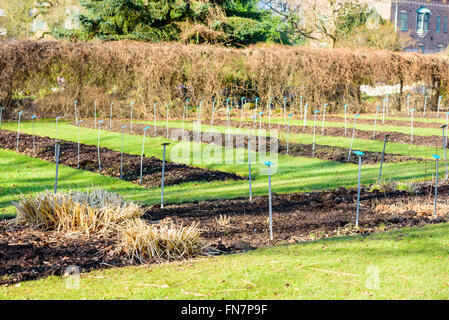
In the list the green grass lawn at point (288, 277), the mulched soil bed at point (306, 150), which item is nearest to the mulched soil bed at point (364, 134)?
the mulched soil bed at point (306, 150)

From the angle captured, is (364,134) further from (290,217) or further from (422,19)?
(422,19)

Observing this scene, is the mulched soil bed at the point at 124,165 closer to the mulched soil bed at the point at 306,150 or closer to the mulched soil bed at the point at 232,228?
the mulched soil bed at the point at 232,228

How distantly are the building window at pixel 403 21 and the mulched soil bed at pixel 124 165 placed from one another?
4175 cm

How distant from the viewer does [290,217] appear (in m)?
6.66

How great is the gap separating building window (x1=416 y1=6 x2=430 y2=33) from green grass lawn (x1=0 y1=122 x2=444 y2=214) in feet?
140

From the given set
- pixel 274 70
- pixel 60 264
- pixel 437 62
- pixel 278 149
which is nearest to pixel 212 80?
pixel 274 70

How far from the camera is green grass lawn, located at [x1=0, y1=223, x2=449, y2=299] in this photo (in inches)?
165

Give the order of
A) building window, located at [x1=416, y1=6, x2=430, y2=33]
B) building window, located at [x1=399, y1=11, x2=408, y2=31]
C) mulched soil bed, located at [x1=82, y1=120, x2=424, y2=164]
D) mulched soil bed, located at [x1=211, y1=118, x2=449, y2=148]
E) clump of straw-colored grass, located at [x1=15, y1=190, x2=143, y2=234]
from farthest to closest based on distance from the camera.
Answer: building window, located at [x1=416, y1=6, x2=430, y2=33] < building window, located at [x1=399, y1=11, x2=408, y2=31] < mulched soil bed, located at [x1=211, y1=118, x2=449, y2=148] < mulched soil bed, located at [x1=82, y1=120, x2=424, y2=164] < clump of straw-colored grass, located at [x1=15, y1=190, x2=143, y2=234]

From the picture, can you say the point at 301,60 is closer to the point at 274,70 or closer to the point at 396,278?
the point at 274,70

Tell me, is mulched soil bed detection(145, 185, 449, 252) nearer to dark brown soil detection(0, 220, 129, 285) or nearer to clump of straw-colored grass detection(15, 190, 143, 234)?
clump of straw-colored grass detection(15, 190, 143, 234)

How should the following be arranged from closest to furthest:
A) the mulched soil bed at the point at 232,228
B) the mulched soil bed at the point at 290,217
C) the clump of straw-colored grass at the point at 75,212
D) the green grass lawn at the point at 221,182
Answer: the mulched soil bed at the point at 232,228
the mulched soil bed at the point at 290,217
the clump of straw-colored grass at the point at 75,212
the green grass lawn at the point at 221,182

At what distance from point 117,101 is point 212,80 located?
379cm

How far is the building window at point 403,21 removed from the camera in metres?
48.3

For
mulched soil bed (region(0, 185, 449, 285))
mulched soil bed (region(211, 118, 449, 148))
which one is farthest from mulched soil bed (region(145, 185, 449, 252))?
mulched soil bed (region(211, 118, 449, 148))
